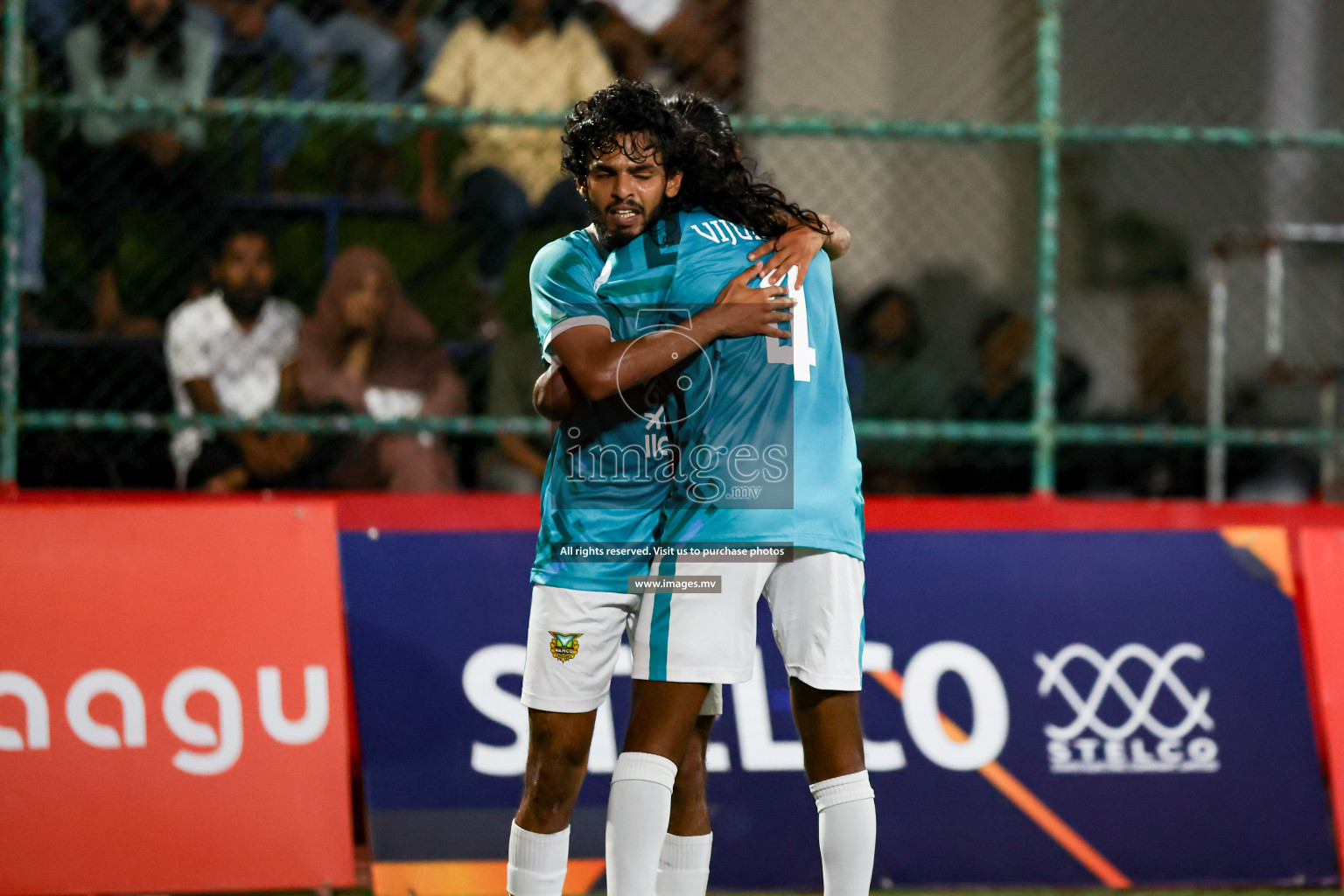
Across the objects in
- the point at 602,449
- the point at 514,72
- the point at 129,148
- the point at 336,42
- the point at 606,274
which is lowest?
the point at 602,449

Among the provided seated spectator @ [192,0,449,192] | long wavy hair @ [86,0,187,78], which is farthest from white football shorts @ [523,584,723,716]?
long wavy hair @ [86,0,187,78]

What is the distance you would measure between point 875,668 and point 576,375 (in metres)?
1.64

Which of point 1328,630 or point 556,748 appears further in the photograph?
point 1328,630

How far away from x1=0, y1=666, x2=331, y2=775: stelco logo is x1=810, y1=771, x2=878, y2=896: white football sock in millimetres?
1637

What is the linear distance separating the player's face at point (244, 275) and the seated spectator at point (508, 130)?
32.4 inches

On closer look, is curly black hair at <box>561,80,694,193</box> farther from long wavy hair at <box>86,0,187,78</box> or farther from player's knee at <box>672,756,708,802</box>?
long wavy hair at <box>86,0,187,78</box>

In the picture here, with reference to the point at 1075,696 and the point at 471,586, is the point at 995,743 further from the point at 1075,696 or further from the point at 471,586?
the point at 471,586

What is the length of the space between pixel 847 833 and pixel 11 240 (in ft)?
11.3

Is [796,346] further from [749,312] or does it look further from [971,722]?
[971,722]

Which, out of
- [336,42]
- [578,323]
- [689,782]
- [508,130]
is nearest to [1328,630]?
[689,782]

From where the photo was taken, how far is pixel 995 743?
3.79 m

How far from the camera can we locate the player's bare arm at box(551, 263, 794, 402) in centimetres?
260

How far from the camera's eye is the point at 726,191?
9.39 ft

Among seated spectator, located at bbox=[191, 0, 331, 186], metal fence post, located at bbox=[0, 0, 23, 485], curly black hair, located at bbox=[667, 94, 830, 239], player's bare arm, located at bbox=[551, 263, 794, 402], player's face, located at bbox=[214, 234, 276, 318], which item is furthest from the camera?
seated spectator, located at bbox=[191, 0, 331, 186]
